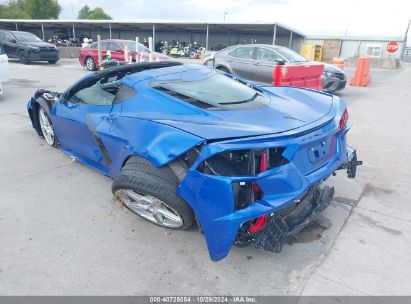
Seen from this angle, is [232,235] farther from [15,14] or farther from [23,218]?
[15,14]

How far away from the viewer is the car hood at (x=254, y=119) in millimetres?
2240

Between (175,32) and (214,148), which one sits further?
(175,32)

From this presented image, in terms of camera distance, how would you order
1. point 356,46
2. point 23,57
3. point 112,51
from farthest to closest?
1. point 356,46
2. point 23,57
3. point 112,51

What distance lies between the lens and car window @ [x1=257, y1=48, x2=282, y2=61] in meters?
9.27

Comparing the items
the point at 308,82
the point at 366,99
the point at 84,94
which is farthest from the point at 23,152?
the point at 366,99

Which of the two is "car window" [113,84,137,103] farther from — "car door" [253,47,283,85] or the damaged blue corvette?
"car door" [253,47,283,85]

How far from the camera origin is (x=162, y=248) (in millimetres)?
2631

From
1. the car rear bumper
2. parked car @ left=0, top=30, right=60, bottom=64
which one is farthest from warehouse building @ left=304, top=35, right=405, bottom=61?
parked car @ left=0, top=30, right=60, bottom=64

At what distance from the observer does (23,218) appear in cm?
297

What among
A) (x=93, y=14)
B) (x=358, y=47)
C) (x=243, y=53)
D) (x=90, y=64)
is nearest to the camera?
(x=243, y=53)

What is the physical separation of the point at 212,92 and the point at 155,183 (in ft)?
3.36

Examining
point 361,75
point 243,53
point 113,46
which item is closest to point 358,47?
point 361,75

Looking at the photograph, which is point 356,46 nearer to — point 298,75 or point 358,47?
point 358,47

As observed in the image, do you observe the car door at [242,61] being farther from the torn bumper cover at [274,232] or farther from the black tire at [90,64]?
the black tire at [90,64]
